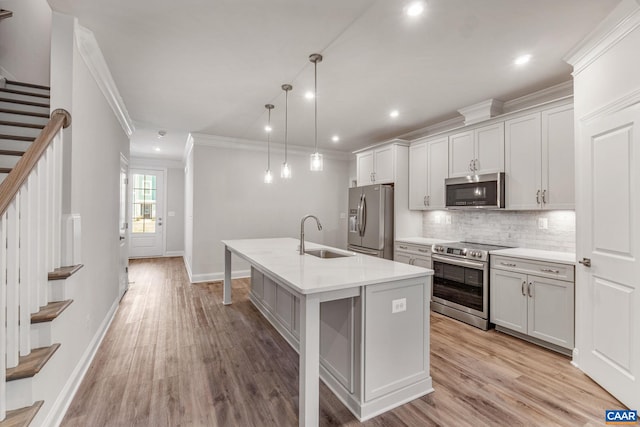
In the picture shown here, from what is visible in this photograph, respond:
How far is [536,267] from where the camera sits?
2.78 m

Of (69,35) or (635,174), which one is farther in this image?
(69,35)

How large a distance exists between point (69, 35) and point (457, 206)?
13.5 ft

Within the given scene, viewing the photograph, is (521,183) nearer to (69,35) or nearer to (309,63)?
(309,63)

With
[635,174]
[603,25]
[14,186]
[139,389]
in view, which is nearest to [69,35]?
[14,186]

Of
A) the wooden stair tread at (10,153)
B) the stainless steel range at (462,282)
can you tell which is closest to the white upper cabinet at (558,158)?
the stainless steel range at (462,282)

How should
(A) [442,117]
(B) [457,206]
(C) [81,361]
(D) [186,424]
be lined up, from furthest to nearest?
(A) [442,117] → (B) [457,206] → (C) [81,361] → (D) [186,424]

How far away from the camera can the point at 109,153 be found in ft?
10.5

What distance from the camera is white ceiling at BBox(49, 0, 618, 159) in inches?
77.0

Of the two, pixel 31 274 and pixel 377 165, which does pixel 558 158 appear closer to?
pixel 377 165

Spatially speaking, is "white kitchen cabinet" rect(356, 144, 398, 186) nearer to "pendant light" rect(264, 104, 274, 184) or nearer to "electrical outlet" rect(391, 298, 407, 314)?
"pendant light" rect(264, 104, 274, 184)

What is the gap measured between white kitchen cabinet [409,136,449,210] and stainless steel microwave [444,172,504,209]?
0.17 m

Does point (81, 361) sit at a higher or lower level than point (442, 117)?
lower

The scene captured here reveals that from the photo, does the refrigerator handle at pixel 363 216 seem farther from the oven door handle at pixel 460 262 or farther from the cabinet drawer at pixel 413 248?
the oven door handle at pixel 460 262

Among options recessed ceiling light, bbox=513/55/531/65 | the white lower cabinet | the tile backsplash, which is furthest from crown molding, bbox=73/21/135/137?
the tile backsplash
